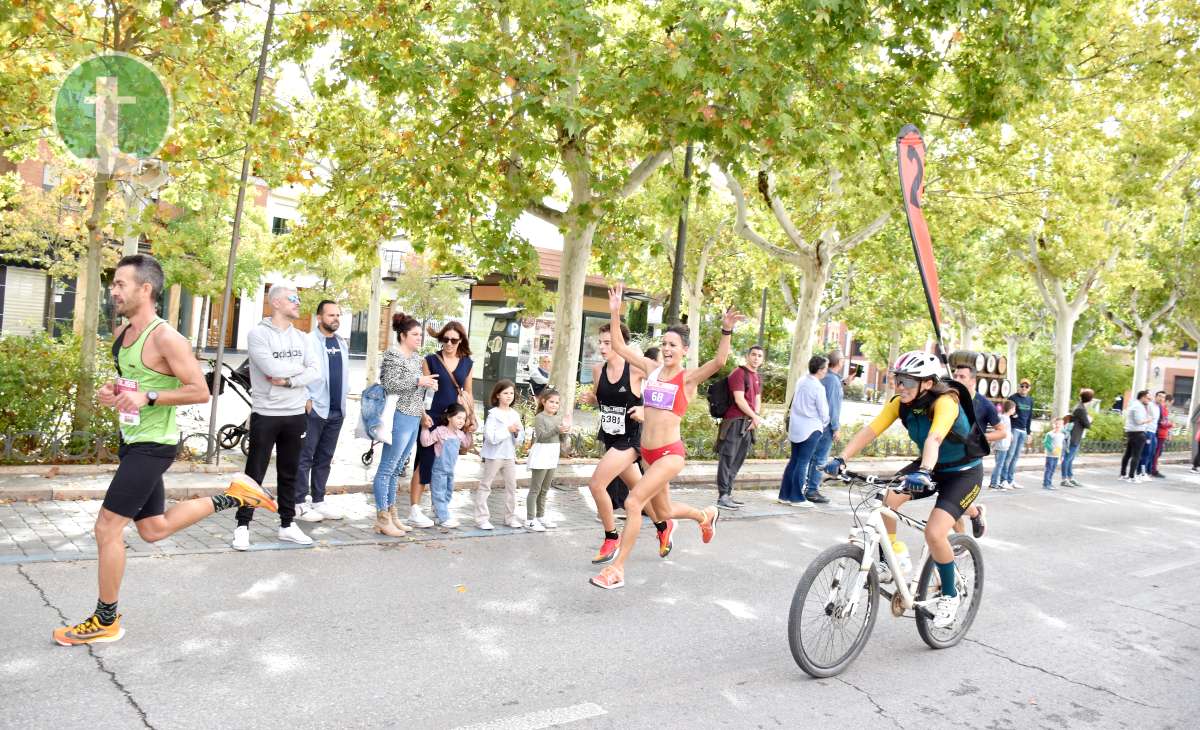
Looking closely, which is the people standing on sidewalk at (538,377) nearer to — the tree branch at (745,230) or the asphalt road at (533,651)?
the tree branch at (745,230)

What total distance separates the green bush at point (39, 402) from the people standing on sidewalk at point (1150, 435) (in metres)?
19.0

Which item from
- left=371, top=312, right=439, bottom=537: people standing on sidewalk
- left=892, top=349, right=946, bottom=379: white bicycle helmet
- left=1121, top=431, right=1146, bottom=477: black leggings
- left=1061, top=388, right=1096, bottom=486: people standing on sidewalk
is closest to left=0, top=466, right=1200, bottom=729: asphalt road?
left=371, top=312, right=439, bottom=537: people standing on sidewalk

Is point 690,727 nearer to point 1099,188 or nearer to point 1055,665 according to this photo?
point 1055,665

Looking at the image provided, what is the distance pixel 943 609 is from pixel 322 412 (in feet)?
16.7

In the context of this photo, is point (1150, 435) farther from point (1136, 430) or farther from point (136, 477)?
point (136, 477)

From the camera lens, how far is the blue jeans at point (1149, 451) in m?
19.5

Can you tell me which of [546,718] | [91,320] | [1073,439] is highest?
[91,320]

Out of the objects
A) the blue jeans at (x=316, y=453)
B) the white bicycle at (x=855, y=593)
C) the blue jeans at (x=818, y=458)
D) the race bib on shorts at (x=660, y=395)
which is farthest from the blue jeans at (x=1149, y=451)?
the blue jeans at (x=316, y=453)

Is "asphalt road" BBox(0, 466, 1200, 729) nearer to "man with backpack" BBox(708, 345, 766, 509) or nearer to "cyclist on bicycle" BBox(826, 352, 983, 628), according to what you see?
"cyclist on bicycle" BBox(826, 352, 983, 628)

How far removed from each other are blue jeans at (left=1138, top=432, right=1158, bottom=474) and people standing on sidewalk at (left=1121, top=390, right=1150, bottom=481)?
1.85 feet

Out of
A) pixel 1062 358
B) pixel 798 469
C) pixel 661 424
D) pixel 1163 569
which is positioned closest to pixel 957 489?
pixel 661 424

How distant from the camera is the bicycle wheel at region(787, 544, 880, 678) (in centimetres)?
470

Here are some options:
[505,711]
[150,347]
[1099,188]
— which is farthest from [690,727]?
[1099,188]

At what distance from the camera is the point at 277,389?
675 centimetres
